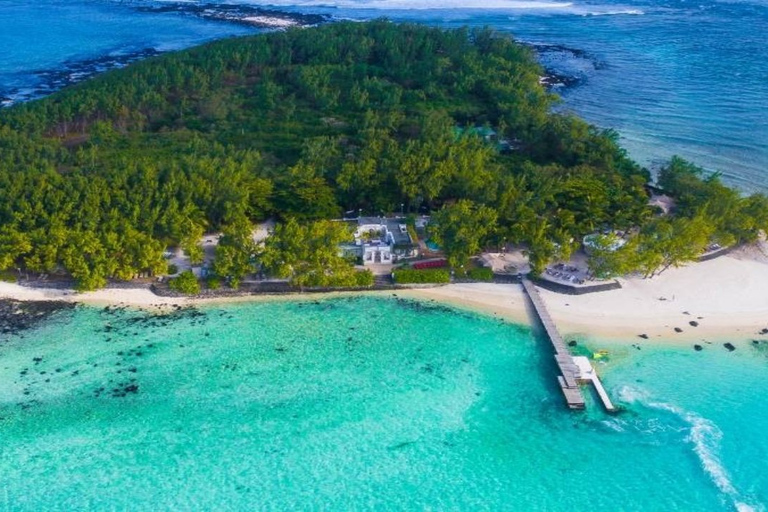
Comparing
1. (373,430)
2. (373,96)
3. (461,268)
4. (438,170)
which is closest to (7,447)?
(373,430)

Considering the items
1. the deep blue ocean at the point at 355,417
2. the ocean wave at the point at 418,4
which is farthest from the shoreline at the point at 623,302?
the ocean wave at the point at 418,4

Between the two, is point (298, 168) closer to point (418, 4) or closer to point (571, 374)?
point (571, 374)

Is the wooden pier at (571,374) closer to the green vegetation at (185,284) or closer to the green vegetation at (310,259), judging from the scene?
the green vegetation at (310,259)

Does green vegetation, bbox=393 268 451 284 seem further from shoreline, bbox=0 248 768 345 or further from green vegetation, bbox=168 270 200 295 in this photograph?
green vegetation, bbox=168 270 200 295

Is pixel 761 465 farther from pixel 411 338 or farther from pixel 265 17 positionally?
pixel 265 17

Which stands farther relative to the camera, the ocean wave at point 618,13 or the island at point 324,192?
the ocean wave at point 618,13
